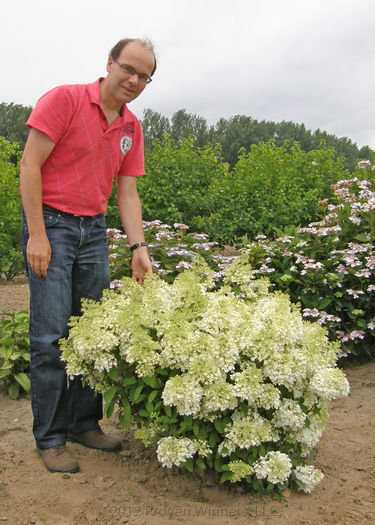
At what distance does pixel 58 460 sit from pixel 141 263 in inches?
42.0

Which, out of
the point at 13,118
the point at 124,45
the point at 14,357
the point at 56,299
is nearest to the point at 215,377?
the point at 56,299

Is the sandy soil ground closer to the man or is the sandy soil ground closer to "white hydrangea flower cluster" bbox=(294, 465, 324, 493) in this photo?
"white hydrangea flower cluster" bbox=(294, 465, 324, 493)

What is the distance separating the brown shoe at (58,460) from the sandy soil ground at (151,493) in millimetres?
39

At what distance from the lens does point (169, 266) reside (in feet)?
13.8

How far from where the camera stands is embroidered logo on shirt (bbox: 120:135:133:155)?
2.56 meters

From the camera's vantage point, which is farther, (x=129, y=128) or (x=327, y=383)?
(x=129, y=128)

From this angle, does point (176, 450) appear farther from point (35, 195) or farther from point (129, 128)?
point (129, 128)

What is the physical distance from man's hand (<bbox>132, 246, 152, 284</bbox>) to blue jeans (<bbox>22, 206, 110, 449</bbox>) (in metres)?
0.20

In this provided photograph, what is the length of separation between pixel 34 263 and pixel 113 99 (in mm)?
880

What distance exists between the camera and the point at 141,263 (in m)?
2.71

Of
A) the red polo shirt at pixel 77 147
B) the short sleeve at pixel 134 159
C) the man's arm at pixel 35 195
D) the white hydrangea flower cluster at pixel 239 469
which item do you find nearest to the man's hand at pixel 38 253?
the man's arm at pixel 35 195

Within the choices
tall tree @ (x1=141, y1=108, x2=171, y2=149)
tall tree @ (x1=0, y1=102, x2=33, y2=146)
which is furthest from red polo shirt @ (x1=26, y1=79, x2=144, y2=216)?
tall tree @ (x1=141, y1=108, x2=171, y2=149)

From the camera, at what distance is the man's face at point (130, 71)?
2301 mm

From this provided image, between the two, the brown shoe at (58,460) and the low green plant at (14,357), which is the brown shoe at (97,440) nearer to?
the brown shoe at (58,460)
